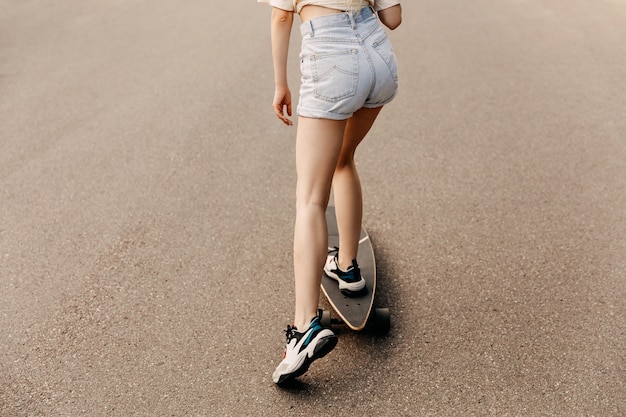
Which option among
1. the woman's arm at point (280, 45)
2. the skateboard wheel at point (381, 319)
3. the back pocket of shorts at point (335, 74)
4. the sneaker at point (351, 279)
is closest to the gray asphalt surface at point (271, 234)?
the skateboard wheel at point (381, 319)

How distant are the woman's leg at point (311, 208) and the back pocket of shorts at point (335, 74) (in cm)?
14

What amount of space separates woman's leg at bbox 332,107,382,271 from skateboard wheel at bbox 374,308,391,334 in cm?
30

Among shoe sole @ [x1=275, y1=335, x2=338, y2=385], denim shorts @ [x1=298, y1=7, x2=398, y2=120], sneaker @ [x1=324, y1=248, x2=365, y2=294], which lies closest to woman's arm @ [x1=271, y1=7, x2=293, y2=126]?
denim shorts @ [x1=298, y1=7, x2=398, y2=120]

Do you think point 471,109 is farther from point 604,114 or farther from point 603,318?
point 603,318

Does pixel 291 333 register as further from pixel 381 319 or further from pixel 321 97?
pixel 321 97

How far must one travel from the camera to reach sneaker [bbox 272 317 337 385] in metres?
2.91

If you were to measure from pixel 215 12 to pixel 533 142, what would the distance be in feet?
16.2

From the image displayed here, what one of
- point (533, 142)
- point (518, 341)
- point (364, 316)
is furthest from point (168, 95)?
point (518, 341)

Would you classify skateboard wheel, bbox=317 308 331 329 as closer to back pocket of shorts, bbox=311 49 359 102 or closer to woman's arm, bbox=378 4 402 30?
back pocket of shorts, bbox=311 49 359 102

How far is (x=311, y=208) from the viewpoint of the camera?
3.00m

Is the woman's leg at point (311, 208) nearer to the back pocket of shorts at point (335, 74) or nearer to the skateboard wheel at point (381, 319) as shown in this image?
the back pocket of shorts at point (335, 74)

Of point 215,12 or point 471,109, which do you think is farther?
Result: point 215,12

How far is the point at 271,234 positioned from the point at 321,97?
5.21ft

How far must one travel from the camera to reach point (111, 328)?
344 centimetres
